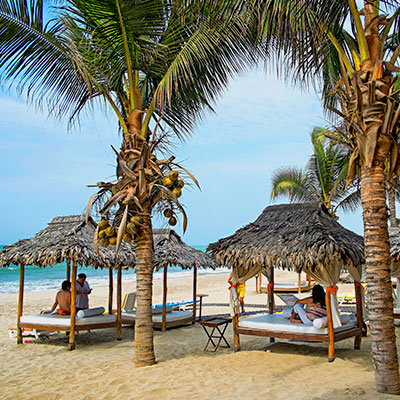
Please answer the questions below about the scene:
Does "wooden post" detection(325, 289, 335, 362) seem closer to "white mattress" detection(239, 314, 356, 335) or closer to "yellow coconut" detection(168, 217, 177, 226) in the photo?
"white mattress" detection(239, 314, 356, 335)

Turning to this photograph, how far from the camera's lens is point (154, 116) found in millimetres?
8180

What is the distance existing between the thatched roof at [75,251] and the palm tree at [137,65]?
178cm

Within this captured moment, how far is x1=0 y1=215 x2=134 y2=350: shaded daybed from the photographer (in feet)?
29.4

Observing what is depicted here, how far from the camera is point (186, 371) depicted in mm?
7051

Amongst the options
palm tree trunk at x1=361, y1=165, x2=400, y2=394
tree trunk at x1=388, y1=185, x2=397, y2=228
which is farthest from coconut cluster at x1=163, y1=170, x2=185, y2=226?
tree trunk at x1=388, y1=185, x2=397, y2=228

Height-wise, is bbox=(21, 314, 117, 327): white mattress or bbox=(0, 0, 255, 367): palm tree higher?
bbox=(0, 0, 255, 367): palm tree

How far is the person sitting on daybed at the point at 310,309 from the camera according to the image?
312 inches

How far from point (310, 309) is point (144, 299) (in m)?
2.97

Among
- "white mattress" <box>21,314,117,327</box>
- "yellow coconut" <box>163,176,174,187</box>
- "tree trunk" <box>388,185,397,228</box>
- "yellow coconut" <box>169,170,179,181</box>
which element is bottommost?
"white mattress" <box>21,314,117,327</box>

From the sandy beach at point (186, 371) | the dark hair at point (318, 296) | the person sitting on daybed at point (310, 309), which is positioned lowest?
the sandy beach at point (186, 371)

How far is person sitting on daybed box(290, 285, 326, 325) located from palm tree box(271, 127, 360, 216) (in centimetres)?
724

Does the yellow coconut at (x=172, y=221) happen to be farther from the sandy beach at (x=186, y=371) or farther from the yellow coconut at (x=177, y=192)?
the sandy beach at (x=186, y=371)

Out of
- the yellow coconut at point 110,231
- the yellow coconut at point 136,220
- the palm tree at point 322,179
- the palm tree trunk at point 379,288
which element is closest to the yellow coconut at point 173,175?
the yellow coconut at point 136,220

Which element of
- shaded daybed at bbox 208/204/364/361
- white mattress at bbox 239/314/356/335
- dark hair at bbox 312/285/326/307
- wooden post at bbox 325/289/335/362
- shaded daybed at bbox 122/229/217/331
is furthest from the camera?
shaded daybed at bbox 122/229/217/331
